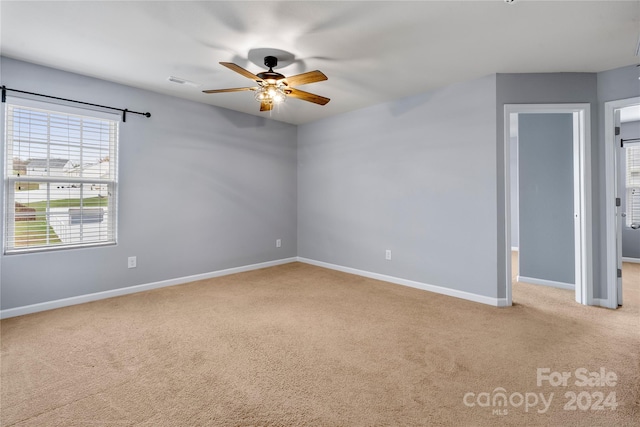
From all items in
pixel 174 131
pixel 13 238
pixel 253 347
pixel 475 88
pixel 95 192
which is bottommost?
pixel 253 347

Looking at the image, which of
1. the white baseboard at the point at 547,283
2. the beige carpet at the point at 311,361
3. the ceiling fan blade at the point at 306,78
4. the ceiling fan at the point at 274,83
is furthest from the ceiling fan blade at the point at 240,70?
the white baseboard at the point at 547,283

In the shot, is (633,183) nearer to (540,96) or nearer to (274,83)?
(540,96)

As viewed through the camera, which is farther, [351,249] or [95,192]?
[351,249]

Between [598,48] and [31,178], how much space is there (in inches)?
220

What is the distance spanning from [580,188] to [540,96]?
1.11 meters

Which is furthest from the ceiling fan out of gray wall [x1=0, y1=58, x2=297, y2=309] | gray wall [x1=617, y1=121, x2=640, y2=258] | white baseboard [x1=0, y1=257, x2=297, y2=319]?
gray wall [x1=617, y1=121, x2=640, y2=258]

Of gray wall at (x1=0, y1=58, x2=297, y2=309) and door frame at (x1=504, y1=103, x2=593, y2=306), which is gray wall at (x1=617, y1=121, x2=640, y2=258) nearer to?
door frame at (x1=504, y1=103, x2=593, y2=306)

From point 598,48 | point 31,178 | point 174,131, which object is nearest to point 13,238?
point 31,178

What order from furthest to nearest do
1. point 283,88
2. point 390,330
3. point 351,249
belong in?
point 351,249, point 283,88, point 390,330

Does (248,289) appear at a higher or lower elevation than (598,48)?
lower

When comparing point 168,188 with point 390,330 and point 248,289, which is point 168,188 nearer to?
point 248,289

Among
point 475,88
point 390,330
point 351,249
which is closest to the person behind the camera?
point 390,330

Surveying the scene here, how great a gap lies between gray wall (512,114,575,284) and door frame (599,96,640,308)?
0.74 meters

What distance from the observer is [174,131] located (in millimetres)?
4090
